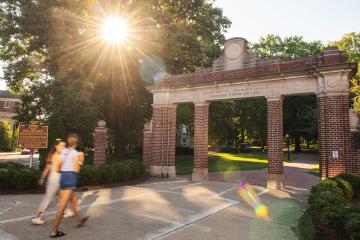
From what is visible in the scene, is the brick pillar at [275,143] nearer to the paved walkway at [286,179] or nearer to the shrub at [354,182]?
the paved walkway at [286,179]

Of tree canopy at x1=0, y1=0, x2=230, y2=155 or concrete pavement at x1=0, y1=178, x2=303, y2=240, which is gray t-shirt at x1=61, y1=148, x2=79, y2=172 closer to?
concrete pavement at x1=0, y1=178, x2=303, y2=240

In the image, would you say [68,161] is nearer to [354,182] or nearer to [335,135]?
[354,182]

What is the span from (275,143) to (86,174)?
9001mm

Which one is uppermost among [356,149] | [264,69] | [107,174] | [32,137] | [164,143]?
[264,69]

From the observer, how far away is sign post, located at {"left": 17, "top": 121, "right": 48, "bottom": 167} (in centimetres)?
1404

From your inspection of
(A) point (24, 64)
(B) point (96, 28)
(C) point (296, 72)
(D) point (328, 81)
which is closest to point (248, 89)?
(C) point (296, 72)

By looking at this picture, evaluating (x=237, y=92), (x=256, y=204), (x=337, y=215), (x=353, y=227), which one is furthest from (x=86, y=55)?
(x=353, y=227)

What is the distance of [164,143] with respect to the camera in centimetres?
1806

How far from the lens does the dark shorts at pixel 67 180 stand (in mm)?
6219

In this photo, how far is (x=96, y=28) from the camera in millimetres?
21953

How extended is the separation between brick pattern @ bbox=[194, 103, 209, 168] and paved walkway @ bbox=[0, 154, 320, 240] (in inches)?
199

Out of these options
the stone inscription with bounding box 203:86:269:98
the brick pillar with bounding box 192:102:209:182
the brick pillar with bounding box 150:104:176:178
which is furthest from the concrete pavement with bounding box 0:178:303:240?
the brick pillar with bounding box 150:104:176:178

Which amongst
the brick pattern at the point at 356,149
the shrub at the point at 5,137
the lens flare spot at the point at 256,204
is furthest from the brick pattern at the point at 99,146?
the shrub at the point at 5,137

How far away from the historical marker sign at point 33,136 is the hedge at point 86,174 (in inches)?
42.2
